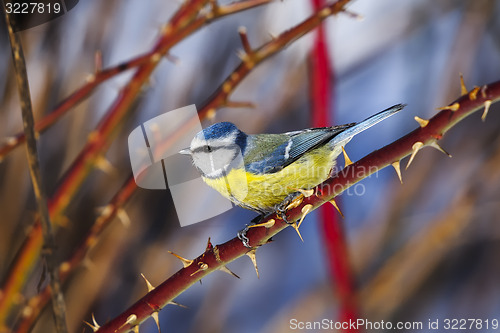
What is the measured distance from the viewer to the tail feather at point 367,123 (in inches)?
13.5

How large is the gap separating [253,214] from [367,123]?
0.24 meters

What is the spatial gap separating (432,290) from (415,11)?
366mm

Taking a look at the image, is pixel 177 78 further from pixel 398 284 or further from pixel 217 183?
pixel 398 284

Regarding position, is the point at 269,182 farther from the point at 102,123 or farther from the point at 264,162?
the point at 102,123

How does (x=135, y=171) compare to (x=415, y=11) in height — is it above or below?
below

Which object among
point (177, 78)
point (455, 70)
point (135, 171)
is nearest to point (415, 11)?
point (455, 70)

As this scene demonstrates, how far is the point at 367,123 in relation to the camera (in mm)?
396

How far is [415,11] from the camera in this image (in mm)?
638

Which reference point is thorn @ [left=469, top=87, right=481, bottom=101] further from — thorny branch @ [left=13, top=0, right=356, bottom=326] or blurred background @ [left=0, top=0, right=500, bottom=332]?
blurred background @ [left=0, top=0, right=500, bottom=332]

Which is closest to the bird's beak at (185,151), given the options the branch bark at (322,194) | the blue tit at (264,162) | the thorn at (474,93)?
the blue tit at (264,162)

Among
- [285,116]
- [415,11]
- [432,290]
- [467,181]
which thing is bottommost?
[432,290]

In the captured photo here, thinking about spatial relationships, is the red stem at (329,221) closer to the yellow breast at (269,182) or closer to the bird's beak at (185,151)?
the yellow breast at (269,182)

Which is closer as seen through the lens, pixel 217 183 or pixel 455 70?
pixel 217 183

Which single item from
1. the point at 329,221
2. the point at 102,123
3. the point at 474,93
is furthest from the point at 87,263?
the point at 474,93
